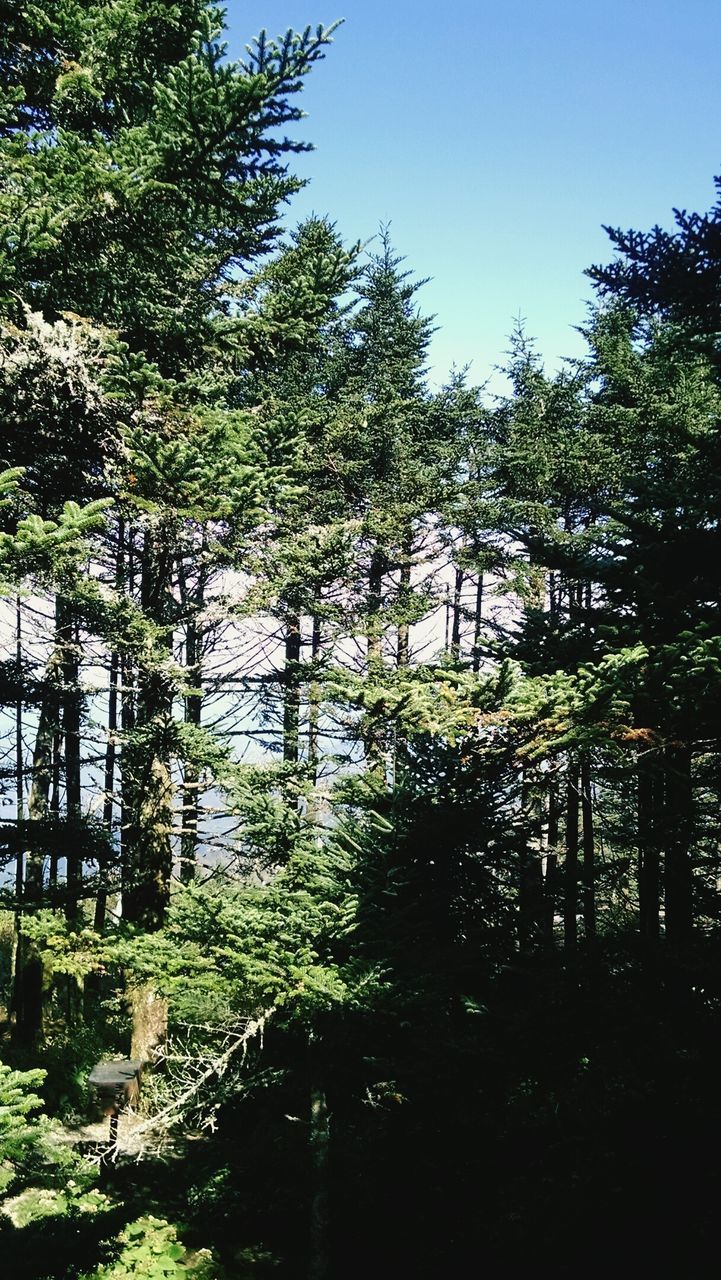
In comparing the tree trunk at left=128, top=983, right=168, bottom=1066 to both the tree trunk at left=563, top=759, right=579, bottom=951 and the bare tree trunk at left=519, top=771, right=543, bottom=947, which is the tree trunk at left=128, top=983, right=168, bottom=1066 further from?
the tree trunk at left=563, top=759, right=579, bottom=951

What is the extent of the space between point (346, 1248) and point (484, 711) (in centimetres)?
704

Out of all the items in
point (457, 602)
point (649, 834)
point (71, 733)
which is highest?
point (457, 602)

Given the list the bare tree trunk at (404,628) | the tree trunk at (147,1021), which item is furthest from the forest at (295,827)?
the bare tree trunk at (404,628)

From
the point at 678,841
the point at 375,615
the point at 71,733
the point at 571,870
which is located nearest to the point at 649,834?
the point at 678,841

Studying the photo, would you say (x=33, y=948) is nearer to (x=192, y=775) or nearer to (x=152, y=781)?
(x=192, y=775)

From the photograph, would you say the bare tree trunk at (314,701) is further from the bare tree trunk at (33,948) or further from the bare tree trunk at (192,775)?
the bare tree trunk at (33,948)

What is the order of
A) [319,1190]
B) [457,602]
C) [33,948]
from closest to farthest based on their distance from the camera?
[319,1190] → [33,948] → [457,602]

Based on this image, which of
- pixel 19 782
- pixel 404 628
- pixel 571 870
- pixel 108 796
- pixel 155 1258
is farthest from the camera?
pixel 404 628

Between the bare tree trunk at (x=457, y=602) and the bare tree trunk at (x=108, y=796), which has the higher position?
the bare tree trunk at (x=457, y=602)

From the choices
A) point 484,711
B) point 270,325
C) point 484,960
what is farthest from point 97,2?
point 484,960

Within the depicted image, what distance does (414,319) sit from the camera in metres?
22.9

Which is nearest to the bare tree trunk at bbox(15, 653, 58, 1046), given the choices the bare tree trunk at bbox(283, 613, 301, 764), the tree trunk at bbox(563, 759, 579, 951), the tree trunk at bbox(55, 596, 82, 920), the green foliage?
the tree trunk at bbox(55, 596, 82, 920)

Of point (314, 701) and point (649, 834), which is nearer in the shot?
point (649, 834)

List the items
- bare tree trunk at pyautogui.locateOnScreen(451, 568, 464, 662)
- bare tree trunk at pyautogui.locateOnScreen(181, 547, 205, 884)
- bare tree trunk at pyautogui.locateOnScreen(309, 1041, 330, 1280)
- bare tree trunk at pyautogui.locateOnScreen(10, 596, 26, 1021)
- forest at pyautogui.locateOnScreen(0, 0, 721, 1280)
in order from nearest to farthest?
forest at pyautogui.locateOnScreen(0, 0, 721, 1280) → bare tree trunk at pyautogui.locateOnScreen(309, 1041, 330, 1280) → bare tree trunk at pyautogui.locateOnScreen(181, 547, 205, 884) → bare tree trunk at pyautogui.locateOnScreen(10, 596, 26, 1021) → bare tree trunk at pyautogui.locateOnScreen(451, 568, 464, 662)
